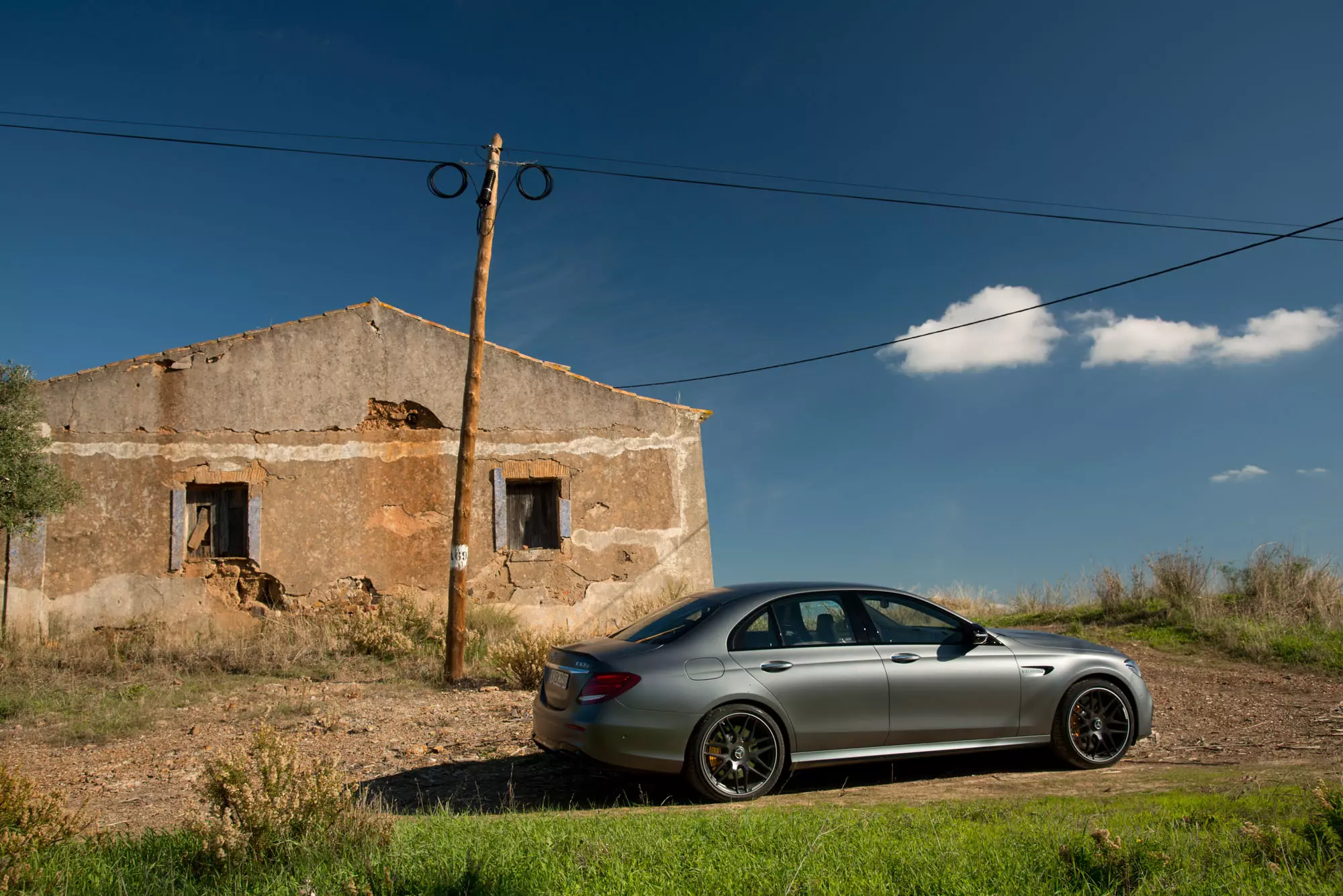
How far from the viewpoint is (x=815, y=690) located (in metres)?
6.11

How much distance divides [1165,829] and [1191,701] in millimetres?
6334

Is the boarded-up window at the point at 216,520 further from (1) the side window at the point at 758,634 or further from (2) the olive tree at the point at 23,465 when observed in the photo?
(1) the side window at the point at 758,634

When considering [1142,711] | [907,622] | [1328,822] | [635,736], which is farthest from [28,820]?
[1142,711]

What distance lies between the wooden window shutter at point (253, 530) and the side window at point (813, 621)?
11.3 m

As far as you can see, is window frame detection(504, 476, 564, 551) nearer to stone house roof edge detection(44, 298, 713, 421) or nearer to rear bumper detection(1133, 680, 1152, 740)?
stone house roof edge detection(44, 298, 713, 421)

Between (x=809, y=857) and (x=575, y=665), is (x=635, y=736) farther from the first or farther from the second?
(x=809, y=857)

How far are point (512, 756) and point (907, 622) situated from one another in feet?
11.7

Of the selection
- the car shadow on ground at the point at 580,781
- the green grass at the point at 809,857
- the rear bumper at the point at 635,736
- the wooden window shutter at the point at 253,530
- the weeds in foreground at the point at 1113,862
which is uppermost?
the wooden window shutter at the point at 253,530

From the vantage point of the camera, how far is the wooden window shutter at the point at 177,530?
1473 centimetres

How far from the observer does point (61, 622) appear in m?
14.1

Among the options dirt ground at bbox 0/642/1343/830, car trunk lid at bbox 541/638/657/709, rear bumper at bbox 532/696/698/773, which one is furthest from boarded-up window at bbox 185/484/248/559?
rear bumper at bbox 532/696/698/773

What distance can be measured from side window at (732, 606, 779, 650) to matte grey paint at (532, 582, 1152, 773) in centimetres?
6

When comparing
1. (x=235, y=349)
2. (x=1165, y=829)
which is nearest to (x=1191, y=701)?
(x=1165, y=829)

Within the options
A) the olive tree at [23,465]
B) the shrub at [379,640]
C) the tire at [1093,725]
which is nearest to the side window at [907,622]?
the tire at [1093,725]
